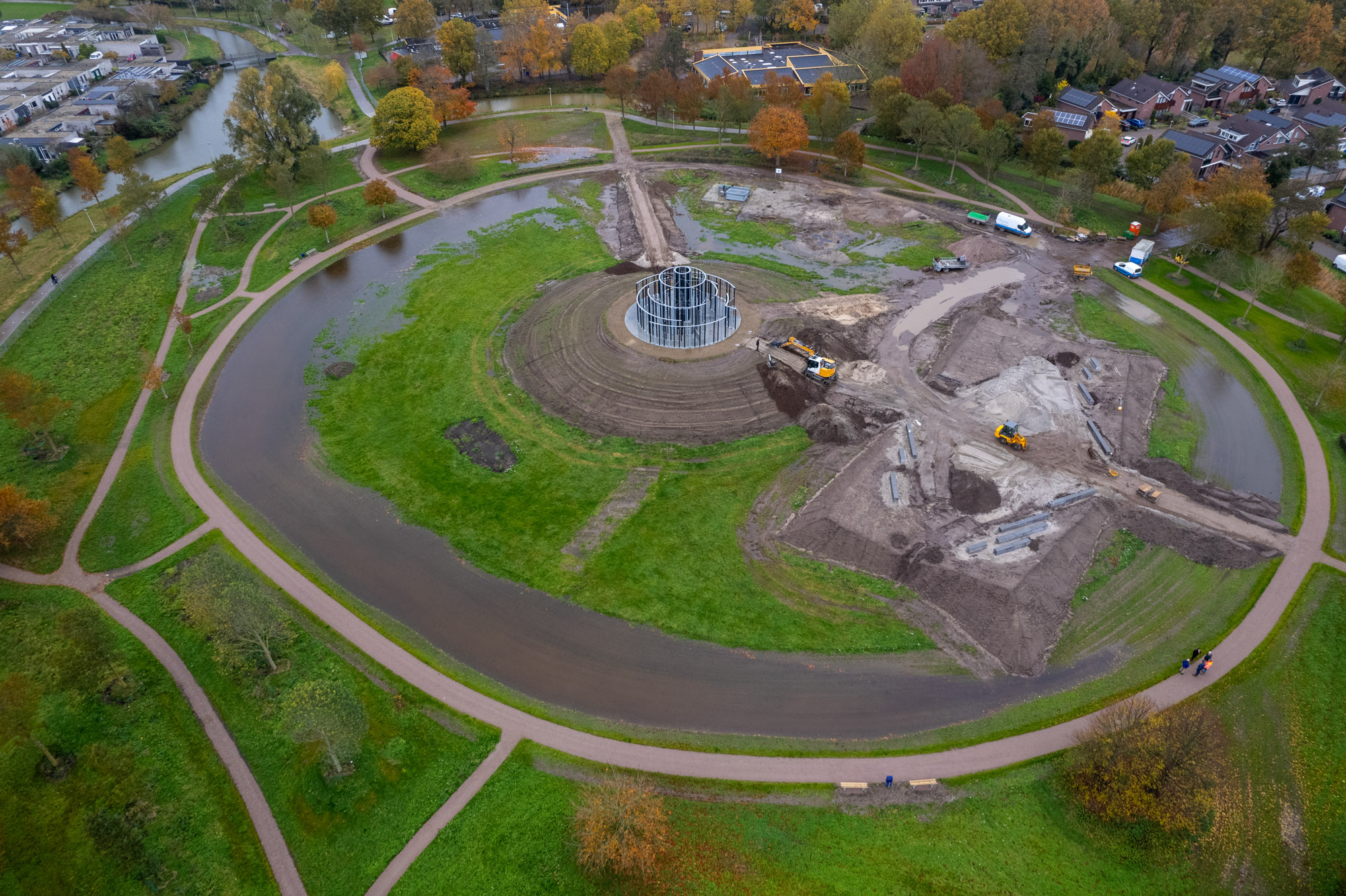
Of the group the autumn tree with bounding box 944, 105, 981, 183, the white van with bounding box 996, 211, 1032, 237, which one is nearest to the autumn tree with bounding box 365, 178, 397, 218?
the autumn tree with bounding box 944, 105, 981, 183

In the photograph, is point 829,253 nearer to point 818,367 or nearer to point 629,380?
point 818,367

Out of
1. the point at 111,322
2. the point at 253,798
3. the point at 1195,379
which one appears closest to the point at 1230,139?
the point at 1195,379

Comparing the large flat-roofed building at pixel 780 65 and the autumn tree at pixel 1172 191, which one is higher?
the large flat-roofed building at pixel 780 65

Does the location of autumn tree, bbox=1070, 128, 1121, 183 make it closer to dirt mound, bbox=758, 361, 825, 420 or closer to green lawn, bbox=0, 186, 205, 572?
dirt mound, bbox=758, 361, 825, 420

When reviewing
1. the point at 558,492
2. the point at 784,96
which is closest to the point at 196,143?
the point at 784,96

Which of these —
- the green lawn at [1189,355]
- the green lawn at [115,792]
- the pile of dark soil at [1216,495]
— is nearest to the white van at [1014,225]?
the green lawn at [1189,355]

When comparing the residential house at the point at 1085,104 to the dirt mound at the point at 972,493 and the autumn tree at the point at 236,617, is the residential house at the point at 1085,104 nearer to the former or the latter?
the dirt mound at the point at 972,493
